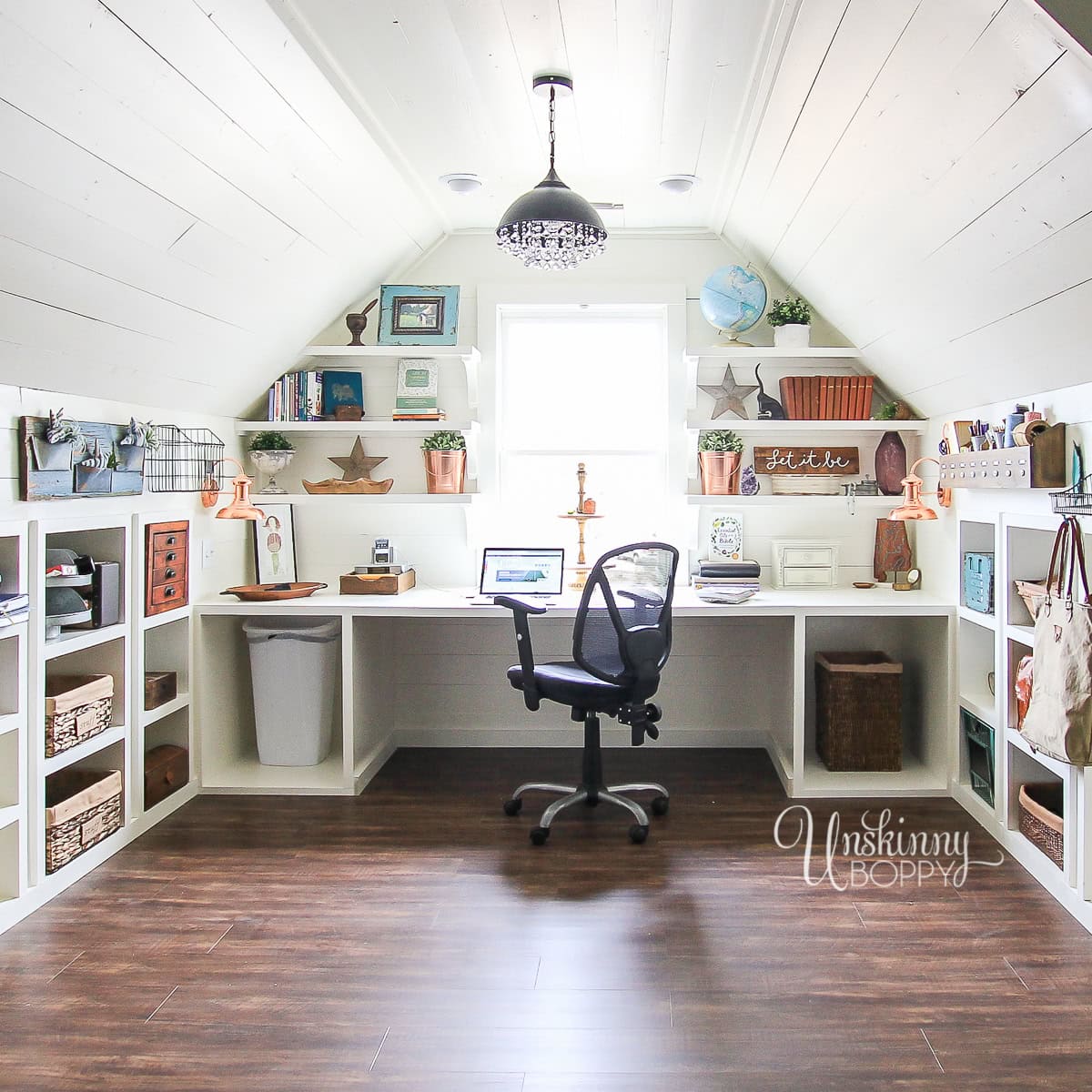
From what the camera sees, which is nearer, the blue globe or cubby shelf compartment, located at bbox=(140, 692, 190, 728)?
cubby shelf compartment, located at bbox=(140, 692, 190, 728)

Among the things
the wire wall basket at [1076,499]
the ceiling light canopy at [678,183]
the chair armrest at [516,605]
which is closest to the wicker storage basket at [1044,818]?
the wire wall basket at [1076,499]

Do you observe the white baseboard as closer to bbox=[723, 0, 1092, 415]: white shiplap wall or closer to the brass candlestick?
the brass candlestick

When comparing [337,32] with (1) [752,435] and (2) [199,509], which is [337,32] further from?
(1) [752,435]

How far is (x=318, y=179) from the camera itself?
124 inches

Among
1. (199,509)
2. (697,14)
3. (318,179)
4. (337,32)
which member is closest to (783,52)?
(697,14)

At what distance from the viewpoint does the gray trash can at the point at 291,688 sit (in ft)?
13.2

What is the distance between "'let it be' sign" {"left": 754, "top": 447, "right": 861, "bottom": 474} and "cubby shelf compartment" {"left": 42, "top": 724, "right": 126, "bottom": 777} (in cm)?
286

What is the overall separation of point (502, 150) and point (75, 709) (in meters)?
2.38

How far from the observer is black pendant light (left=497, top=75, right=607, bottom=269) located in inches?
111

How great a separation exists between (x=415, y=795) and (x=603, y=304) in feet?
7.68

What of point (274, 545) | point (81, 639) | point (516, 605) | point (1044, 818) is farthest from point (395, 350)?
point (1044, 818)

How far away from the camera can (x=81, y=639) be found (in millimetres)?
3119

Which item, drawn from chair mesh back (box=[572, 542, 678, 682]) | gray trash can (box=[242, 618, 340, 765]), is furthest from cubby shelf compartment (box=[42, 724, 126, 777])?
chair mesh back (box=[572, 542, 678, 682])

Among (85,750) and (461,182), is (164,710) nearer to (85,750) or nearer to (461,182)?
(85,750)
